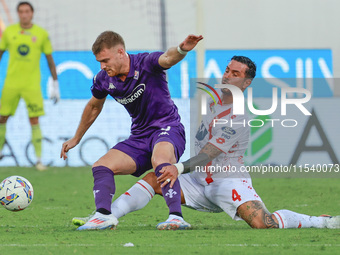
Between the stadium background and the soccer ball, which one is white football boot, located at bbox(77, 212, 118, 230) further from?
the stadium background

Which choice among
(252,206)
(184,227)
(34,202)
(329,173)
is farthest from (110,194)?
(329,173)

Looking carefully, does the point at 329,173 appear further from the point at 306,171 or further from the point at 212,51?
the point at 212,51

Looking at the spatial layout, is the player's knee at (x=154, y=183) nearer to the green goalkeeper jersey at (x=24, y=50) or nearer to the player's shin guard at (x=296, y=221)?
the player's shin guard at (x=296, y=221)

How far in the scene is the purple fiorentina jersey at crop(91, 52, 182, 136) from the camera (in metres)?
6.54

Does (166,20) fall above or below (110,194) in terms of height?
above

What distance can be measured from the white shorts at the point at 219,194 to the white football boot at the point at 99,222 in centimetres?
80

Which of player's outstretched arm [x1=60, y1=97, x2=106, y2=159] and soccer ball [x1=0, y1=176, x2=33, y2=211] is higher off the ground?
player's outstretched arm [x1=60, y1=97, x2=106, y2=159]

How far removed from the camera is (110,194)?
6.37 metres

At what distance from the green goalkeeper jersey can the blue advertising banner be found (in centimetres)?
177

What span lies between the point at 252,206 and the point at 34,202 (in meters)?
3.60

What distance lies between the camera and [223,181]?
6633 mm

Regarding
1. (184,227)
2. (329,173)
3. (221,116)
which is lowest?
(329,173)

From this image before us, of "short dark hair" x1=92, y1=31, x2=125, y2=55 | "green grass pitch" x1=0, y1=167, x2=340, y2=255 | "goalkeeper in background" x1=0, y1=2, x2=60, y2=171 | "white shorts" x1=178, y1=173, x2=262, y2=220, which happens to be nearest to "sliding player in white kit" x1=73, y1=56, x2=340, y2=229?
"white shorts" x1=178, y1=173, x2=262, y2=220

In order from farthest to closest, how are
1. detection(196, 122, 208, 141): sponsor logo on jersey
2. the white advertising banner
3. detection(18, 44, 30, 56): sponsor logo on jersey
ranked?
the white advertising banner
detection(18, 44, 30, 56): sponsor logo on jersey
detection(196, 122, 208, 141): sponsor logo on jersey
